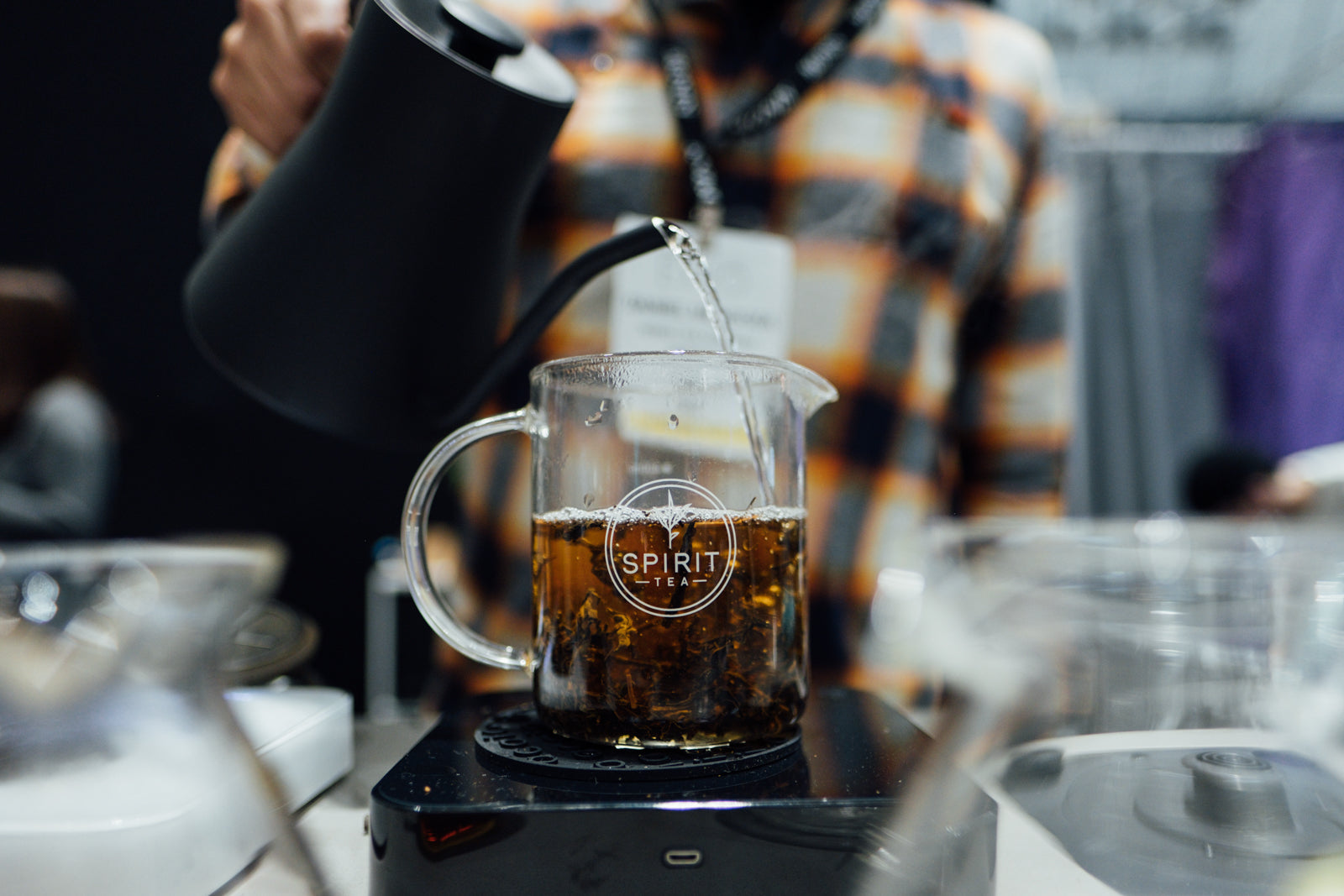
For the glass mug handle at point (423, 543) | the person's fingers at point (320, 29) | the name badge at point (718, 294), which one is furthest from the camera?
the name badge at point (718, 294)

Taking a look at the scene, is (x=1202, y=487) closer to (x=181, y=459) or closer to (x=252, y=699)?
(x=252, y=699)

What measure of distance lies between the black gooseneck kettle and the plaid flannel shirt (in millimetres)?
350

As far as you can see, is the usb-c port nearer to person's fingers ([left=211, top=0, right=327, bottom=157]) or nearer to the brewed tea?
the brewed tea

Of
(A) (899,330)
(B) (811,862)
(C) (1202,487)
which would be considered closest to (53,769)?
(B) (811,862)

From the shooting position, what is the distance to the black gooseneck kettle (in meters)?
0.44

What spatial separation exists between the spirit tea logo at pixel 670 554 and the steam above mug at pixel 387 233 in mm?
142

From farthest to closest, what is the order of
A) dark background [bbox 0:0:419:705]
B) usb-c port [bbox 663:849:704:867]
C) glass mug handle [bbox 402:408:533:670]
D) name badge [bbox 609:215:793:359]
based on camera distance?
dark background [bbox 0:0:419:705]
name badge [bbox 609:215:793:359]
glass mug handle [bbox 402:408:533:670]
usb-c port [bbox 663:849:704:867]

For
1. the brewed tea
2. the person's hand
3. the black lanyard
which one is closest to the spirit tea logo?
the brewed tea

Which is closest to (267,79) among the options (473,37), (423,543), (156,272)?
(473,37)

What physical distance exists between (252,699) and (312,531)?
6.29ft

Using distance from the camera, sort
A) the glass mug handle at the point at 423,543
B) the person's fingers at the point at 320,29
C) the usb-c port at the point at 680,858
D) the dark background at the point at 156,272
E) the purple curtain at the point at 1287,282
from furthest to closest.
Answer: the dark background at the point at 156,272, the purple curtain at the point at 1287,282, the person's fingers at the point at 320,29, the glass mug handle at the point at 423,543, the usb-c port at the point at 680,858

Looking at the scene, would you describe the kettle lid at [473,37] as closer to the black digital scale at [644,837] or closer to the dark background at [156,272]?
the black digital scale at [644,837]

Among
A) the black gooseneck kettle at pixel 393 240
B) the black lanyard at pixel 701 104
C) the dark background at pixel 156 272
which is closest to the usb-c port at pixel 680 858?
the black gooseneck kettle at pixel 393 240

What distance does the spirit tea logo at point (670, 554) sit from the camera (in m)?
0.37
